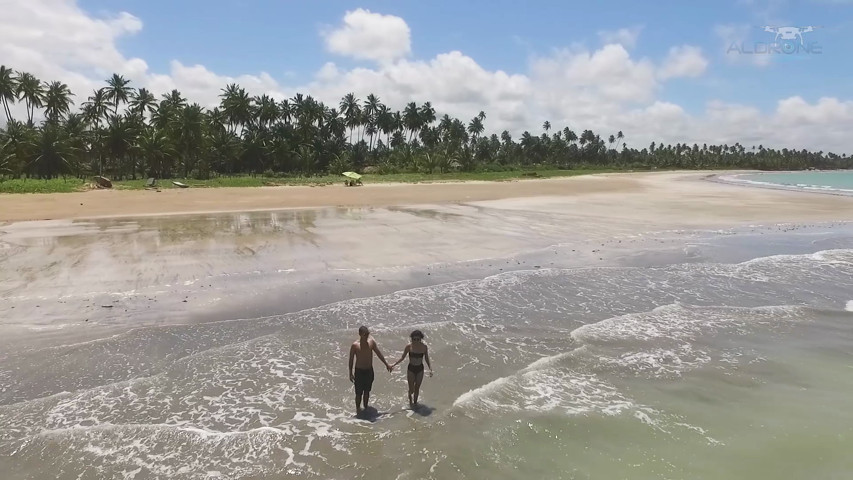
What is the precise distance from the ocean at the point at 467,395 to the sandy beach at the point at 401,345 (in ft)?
0.13

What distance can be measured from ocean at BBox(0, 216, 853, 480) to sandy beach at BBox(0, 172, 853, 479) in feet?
0.13

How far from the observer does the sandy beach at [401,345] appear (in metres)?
5.98

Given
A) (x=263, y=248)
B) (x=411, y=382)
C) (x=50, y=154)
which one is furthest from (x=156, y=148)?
(x=411, y=382)

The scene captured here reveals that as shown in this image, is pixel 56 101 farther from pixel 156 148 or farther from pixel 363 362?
pixel 363 362

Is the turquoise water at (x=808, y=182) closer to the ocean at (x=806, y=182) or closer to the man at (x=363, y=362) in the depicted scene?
the ocean at (x=806, y=182)

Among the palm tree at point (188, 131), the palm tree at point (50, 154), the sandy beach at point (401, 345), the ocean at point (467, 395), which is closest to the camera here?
the ocean at point (467, 395)

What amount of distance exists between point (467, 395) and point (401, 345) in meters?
2.24

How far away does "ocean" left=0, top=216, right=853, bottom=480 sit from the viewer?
5.78 m

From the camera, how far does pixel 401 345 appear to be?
9.32m

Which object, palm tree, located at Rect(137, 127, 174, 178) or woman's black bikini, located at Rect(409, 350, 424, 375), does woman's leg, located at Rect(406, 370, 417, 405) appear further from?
palm tree, located at Rect(137, 127, 174, 178)

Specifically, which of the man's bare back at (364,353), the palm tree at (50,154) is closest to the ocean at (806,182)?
the man's bare back at (364,353)

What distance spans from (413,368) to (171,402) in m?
3.41

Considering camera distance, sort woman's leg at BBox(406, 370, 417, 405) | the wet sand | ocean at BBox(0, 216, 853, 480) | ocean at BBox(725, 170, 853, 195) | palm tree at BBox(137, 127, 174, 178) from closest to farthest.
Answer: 1. ocean at BBox(0, 216, 853, 480)
2. woman's leg at BBox(406, 370, 417, 405)
3. the wet sand
4. ocean at BBox(725, 170, 853, 195)
5. palm tree at BBox(137, 127, 174, 178)

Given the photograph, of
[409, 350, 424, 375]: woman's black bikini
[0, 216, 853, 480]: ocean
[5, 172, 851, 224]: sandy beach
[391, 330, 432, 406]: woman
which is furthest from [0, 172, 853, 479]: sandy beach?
[5, 172, 851, 224]: sandy beach
